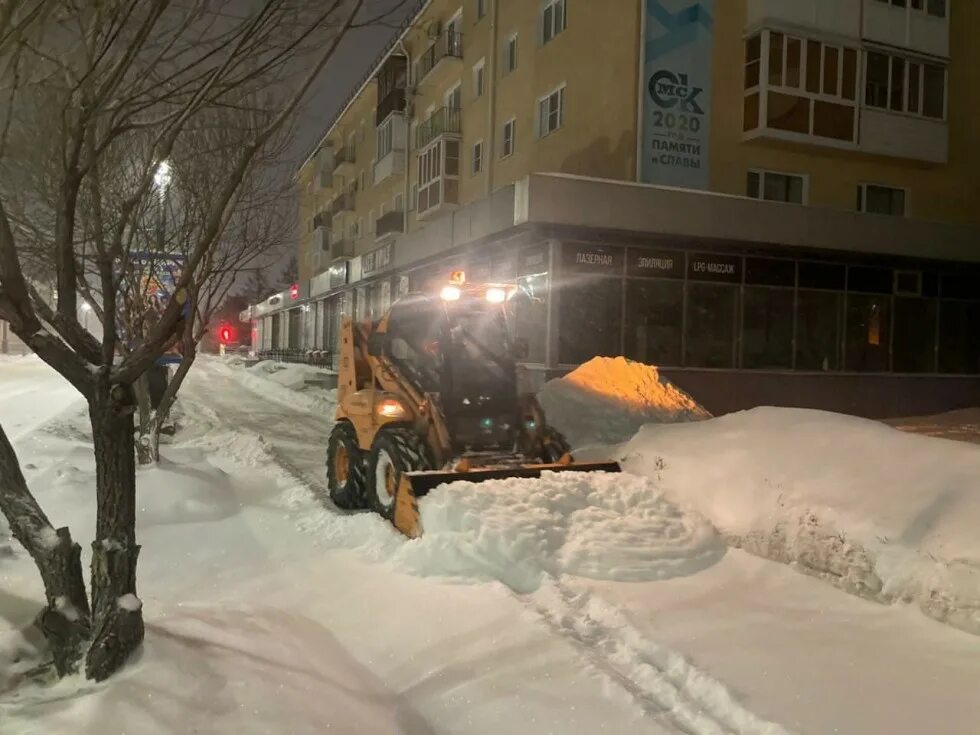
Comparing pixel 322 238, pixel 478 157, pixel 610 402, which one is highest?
pixel 322 238

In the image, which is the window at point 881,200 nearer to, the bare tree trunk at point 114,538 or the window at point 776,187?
the window at point 776,187

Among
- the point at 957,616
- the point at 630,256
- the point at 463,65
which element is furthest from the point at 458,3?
the point at 957,616

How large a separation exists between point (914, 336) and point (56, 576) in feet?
68.0

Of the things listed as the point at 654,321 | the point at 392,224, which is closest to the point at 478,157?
the point at 392,224

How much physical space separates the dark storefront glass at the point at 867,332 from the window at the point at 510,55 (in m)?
11.2

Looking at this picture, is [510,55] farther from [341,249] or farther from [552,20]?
[341,249]

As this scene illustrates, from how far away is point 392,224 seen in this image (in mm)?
30734

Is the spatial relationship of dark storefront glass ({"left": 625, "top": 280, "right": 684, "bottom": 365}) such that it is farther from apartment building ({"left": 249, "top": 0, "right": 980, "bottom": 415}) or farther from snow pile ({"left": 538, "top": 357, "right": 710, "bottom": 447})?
snow pile ({"left": 538, "top": 357, "right": 710, "bottom": 447})

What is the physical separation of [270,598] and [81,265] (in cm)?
462

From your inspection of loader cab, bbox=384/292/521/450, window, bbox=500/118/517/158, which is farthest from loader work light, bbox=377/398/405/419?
window, bbox=500/118/517/158

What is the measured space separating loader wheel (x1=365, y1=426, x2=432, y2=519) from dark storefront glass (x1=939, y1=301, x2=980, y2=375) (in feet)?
58.8

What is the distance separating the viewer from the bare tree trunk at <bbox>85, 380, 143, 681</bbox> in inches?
154

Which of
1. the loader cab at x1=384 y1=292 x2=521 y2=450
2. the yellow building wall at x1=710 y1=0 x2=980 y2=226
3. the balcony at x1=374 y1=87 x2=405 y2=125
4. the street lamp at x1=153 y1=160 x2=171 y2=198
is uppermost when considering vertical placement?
the balcony at x1=374 y1=87 x2=405 y2=125

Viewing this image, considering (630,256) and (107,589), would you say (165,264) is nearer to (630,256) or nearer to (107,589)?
(107,589)
